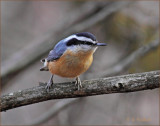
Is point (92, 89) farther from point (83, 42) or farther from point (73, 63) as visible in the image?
point (83, 42)

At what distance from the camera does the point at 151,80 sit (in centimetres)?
292

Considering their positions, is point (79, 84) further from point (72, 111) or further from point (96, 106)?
point (72, 111)

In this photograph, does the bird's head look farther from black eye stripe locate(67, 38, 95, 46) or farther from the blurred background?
the blurred background

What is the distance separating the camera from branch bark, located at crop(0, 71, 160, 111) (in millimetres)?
2916

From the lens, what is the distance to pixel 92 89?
3064 mm

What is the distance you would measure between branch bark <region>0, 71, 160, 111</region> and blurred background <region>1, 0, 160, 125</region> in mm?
1388

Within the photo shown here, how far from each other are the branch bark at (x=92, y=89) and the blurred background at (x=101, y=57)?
139 cm

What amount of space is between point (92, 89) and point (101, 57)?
3.01 m

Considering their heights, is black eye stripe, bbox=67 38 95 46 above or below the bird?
above

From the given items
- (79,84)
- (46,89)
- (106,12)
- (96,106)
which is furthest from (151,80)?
(106,12)

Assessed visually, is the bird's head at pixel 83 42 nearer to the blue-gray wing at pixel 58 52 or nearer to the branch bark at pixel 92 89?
the blue-gray wing at pixel 58 52

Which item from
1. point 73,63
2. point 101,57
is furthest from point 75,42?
point 101,57

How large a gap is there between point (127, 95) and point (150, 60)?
803mm

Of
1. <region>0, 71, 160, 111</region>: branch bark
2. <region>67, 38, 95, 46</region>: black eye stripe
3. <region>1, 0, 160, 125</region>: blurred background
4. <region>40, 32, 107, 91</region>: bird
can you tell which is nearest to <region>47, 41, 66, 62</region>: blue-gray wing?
<region>40, 32, 107, 91</region>: bird
